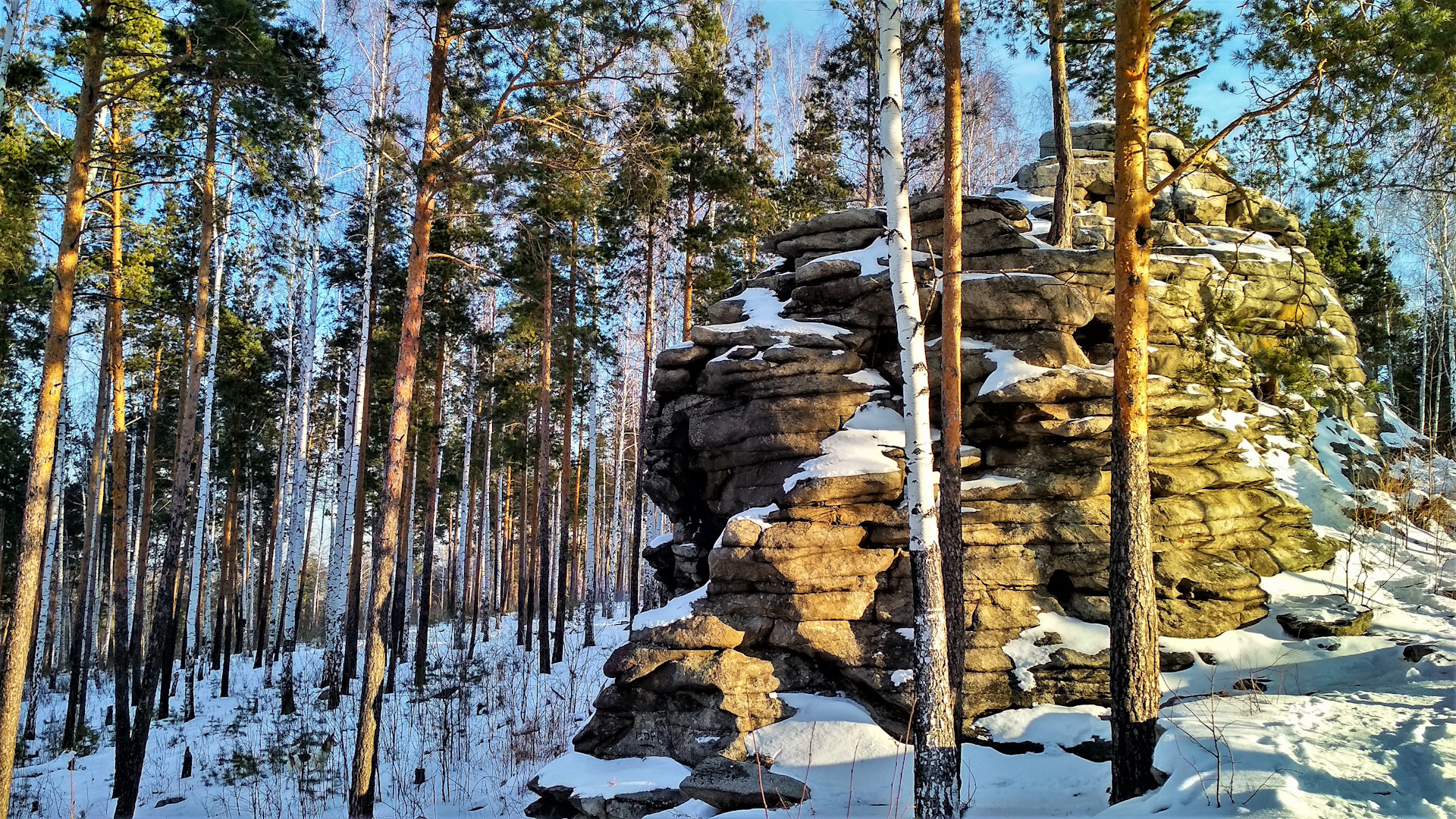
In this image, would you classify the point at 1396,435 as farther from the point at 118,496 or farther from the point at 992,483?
the point at 118,496

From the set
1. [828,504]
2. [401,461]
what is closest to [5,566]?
[401,461]

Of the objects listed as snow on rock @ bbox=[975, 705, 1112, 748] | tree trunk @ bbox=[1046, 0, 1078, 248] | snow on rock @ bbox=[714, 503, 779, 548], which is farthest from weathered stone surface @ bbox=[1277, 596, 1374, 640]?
snow on rock @ bbox=[714, 503, 779, 548]

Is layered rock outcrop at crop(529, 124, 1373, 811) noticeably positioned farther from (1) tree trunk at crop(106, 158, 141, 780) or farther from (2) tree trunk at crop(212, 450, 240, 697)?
(2) tree trunk at crop(212, 450, 240, 697)

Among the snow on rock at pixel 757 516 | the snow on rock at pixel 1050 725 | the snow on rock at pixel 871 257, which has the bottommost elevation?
the snow on rock at pixel 1050 725

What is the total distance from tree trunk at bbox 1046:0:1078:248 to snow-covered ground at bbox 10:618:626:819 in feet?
40.6

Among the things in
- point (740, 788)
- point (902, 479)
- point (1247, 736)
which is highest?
point (902, 479)

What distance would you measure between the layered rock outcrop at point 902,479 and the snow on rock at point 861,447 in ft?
0.13

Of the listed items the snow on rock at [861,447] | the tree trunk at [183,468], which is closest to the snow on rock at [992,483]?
the snow on rock at [861,447]

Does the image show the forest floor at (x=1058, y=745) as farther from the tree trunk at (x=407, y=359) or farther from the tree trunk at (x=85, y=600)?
the tree trunk at (x=407, y=359)

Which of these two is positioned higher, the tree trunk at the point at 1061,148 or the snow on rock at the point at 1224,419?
the tree trunk at the point at 1061,148

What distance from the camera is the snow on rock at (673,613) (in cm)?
962

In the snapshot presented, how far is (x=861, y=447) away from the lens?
10445mm

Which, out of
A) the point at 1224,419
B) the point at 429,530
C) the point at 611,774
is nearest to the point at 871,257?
the point at 1224,419

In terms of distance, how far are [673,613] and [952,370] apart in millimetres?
4993
